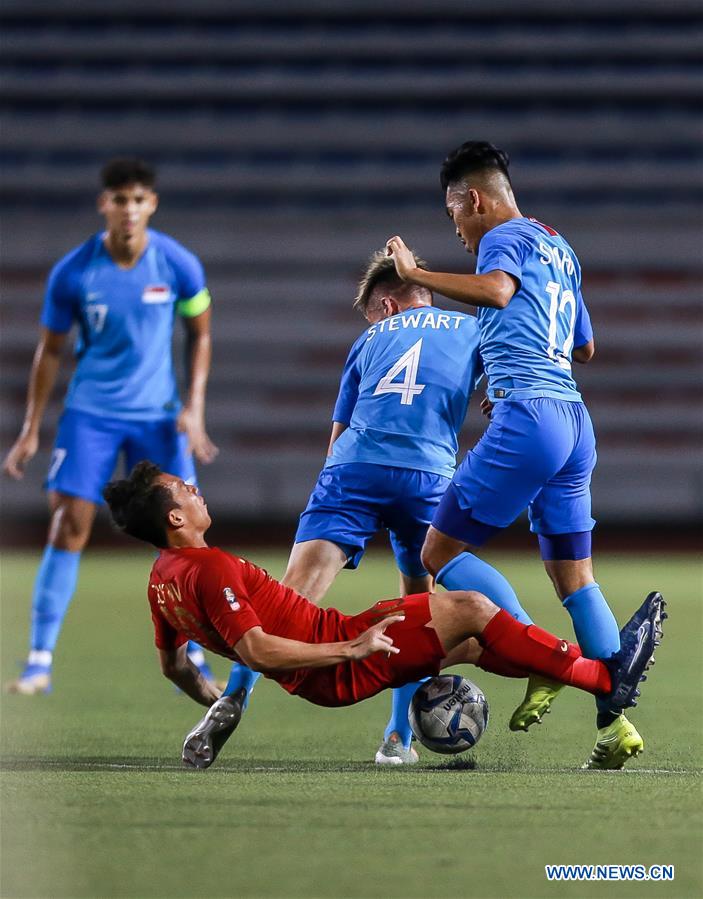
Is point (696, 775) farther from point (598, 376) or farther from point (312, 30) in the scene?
point (312, 30)

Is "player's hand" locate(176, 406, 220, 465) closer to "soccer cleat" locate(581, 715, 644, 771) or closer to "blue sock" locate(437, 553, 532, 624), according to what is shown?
"blue sock" locate(437, 553, 532, 624)

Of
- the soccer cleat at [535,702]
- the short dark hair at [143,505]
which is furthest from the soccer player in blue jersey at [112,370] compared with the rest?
the soccer cleat at [535,702]

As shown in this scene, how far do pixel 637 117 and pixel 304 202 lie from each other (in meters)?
5.79

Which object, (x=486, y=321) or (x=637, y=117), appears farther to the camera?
(x=637, y=117)

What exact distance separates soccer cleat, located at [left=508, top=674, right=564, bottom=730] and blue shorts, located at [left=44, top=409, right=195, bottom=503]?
2518mm

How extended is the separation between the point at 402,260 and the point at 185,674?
1.38 metres

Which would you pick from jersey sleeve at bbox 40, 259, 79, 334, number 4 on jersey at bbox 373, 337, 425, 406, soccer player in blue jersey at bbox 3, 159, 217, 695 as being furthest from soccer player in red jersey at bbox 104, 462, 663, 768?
jersey sleeve at bbox 40, 259, 79, 334

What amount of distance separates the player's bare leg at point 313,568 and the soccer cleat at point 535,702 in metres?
0.72

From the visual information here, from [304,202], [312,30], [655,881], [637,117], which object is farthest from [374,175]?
[655,881]

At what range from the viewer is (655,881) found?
259cm

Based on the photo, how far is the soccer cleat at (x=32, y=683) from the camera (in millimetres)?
5754

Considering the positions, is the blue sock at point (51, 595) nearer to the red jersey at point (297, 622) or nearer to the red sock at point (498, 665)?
the red jersey at point (297, 622)

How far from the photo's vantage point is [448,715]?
4.00 meters

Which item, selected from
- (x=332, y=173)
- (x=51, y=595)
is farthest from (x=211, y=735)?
(x=332, y=173)
